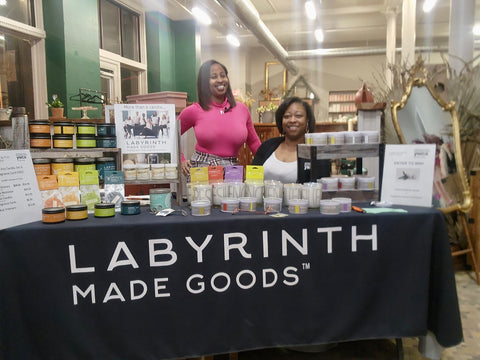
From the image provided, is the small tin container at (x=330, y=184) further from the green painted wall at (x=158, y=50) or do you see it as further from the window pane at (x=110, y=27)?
the green painted wall at (x=158, y=50)

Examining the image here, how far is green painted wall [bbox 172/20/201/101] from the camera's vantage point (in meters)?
8.75

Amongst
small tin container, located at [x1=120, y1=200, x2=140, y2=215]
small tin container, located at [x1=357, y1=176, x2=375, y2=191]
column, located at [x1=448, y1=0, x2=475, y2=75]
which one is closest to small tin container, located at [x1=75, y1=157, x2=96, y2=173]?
small tin container, located at [x1=120, y1=200, x2=140, y2=215]

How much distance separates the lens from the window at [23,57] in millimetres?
5086

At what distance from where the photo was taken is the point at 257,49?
515 inches

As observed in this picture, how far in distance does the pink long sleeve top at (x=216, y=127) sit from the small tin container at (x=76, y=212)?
1.10 meters

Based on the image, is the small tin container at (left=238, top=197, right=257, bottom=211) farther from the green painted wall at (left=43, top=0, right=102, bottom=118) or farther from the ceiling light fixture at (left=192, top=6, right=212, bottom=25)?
the ceiling light fixture at (left=192, top=6, right=212, bottom=25)

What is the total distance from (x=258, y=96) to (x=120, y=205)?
11.8 m

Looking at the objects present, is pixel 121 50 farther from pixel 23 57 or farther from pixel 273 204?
pixel 273 204

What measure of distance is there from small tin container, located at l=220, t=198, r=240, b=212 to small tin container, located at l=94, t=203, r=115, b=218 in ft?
1.62

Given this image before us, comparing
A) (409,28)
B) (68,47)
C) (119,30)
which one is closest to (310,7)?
(409,28)

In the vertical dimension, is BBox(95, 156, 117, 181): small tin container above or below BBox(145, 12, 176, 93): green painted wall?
below

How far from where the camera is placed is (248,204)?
5.67ft

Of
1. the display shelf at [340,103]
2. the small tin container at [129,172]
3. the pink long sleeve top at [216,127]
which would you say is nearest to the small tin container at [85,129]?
the small tin container at [129,172]

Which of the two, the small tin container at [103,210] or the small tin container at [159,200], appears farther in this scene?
the small tin container at [159,200]
